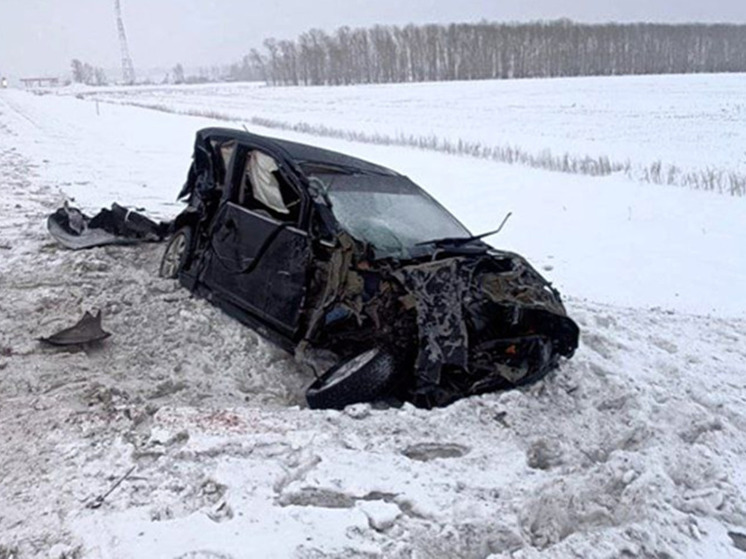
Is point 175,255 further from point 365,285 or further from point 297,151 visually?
point 365,285

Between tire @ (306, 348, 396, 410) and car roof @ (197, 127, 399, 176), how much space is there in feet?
6.77

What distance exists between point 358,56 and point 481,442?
Answer: 104515 mm

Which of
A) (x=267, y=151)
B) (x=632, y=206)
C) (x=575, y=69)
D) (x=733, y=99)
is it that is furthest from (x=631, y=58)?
(x=267, y=151)

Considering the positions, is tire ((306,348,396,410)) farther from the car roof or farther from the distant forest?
the distant forest

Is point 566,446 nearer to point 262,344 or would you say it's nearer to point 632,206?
point 262,344

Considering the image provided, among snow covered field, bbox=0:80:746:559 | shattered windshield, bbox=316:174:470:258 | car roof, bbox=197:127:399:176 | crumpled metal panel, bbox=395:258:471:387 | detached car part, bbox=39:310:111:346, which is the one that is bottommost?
snow covered field, bbox=0:80:746:559

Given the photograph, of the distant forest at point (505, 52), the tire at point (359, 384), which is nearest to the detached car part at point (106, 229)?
the tire at point (359, 384)

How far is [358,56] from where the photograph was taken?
337 feet

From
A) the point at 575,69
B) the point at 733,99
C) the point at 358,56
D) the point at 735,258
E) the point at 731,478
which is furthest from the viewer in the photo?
the point at 358,56

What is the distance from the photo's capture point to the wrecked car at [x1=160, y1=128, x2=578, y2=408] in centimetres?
470

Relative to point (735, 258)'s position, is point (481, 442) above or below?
above

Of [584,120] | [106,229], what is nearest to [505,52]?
[584,120]

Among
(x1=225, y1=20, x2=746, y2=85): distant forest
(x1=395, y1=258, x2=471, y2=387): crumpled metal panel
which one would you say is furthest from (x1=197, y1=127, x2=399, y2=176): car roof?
(x1=225, y1=20, x2=746, y2=85): distant forest

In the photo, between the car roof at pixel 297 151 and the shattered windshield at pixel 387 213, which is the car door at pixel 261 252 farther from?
the shattered windshield at pixel 387 213
